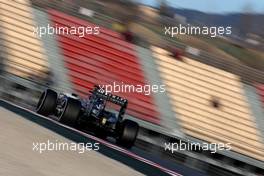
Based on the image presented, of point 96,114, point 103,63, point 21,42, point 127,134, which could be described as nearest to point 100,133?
point 96,114

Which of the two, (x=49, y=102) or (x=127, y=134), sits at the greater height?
(x=49, y=102)

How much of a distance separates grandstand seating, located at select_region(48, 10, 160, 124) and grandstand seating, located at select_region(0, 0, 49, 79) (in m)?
0.63

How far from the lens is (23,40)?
1504 cm

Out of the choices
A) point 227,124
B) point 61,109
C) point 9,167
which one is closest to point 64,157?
point 9,167

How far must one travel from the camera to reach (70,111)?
9.30 meters

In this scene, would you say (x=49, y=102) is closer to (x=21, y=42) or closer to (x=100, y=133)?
(x=100, y=133)

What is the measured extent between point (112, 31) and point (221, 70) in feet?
10.2

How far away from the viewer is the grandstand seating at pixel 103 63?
562 inches

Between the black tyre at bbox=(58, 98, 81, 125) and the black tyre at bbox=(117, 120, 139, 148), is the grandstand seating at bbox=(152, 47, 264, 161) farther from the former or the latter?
the black tyre at bbox=(58, 98, 81, 125)

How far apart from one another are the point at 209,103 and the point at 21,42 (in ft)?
16.6

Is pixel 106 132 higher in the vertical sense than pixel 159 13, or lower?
lower

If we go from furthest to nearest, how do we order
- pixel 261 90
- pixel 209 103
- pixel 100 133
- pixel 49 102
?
pixel 261 90, pixel 209 103, pixel 100 133, pixel 49 102

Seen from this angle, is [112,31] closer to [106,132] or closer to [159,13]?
[106,132]

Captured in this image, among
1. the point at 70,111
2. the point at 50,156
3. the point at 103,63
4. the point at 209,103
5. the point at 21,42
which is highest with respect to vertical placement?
the point at 21,42
